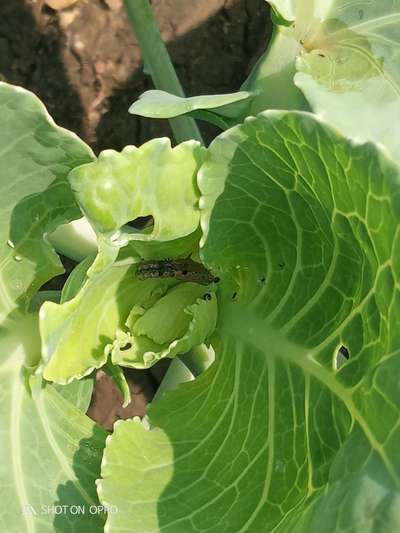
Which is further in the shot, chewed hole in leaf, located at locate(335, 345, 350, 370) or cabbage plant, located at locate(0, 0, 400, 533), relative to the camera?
chewed hole in leaf, located at locate(335, 345, 350, 370)

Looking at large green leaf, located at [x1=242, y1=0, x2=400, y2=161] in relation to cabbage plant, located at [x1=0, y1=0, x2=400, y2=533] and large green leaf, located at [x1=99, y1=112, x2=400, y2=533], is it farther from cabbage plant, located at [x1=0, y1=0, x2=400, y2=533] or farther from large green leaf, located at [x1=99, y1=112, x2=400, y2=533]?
large green leaf, located at [x1=99, y1=112, x2=400, y2=533]

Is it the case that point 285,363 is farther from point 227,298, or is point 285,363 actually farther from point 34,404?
point 34,404

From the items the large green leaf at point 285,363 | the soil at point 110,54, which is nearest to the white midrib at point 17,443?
the large green leaf at point 285,363

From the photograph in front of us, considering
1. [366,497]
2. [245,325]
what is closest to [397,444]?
[366,497]

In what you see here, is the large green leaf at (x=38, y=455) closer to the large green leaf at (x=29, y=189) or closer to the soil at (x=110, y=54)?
the large green leaf at (x=29, y=189)

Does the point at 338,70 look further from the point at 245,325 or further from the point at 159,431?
the point at 159,431

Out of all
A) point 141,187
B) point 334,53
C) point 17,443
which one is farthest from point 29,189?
point 334,53

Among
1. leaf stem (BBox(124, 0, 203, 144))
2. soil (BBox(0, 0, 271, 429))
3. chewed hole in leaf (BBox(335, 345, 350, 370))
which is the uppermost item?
leaf stem (BBox(124, 0, 203, 144))

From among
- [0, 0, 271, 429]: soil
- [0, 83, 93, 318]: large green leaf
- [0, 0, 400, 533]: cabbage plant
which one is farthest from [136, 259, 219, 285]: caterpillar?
[0, 0, 271, 429]: soil
